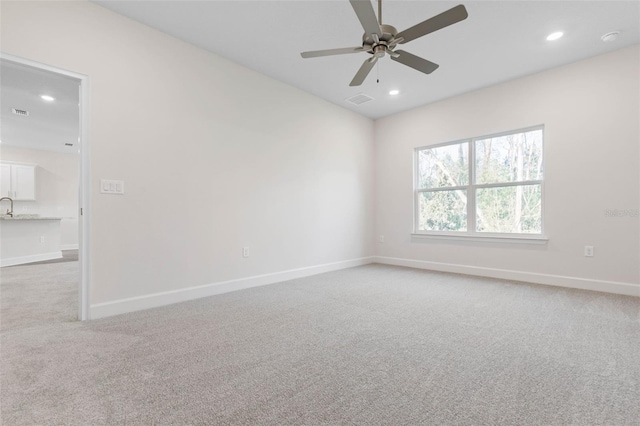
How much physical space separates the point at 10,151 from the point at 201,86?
7057 millimetres

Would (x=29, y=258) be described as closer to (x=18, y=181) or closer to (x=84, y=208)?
(x=18, y=181)

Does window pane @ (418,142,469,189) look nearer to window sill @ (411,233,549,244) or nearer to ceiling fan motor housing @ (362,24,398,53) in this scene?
window sill @ (411,233,549,244)

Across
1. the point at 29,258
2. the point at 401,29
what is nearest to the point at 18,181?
the point at 29,258

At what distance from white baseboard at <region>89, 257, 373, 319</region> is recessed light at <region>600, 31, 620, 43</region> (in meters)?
4.21

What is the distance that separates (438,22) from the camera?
6.27ft

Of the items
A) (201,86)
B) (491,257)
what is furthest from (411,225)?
(201,86)

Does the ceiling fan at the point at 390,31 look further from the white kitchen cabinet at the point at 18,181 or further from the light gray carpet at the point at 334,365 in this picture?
the white kitchen cabinet at the point at 18,181

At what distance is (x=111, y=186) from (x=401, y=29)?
10.3ft

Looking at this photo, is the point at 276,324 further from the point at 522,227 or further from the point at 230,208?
the point at 522,227

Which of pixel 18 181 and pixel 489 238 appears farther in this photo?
pixel 18 181

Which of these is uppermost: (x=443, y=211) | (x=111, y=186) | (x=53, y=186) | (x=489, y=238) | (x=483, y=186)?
(x=53, y=186)

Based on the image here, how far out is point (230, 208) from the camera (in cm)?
346

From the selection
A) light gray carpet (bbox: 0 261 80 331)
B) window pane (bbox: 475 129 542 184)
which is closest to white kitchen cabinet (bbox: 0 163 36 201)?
light gray carpet (bbox: 0 261 80 331)

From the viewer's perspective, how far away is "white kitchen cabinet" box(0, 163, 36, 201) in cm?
665
